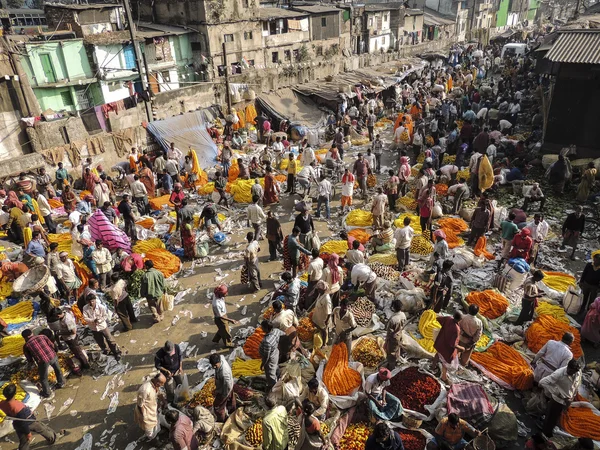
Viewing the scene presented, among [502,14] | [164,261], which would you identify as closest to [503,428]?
[164,261]

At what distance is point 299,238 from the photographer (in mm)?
10000

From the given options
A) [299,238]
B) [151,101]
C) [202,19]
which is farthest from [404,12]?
[299,238]

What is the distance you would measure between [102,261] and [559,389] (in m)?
9.08

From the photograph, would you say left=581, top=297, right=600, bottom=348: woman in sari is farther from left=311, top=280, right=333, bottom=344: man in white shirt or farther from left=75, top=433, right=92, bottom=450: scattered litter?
left=75, top=433, right=92, bottom=450: scattered litter

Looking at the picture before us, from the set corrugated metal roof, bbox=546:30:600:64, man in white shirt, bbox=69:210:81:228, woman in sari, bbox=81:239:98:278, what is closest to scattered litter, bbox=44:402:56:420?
woman in sari, bbox=81:239:98:278

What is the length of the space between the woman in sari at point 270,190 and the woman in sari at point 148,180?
4.09 metres

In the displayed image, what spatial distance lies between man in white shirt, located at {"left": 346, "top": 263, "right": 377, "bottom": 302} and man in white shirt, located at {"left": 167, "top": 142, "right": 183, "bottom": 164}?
373 inches

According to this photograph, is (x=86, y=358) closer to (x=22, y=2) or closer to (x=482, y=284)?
(x=482, y=284)

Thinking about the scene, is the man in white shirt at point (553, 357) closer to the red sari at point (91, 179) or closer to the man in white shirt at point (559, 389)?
the man in white shirt at point (559, 389)

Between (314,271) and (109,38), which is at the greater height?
(109,38)

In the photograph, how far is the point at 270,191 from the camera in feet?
45.1

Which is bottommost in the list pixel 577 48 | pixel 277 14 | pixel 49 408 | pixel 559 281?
pixel 49 408

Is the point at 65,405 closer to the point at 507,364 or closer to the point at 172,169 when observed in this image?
the point at 507,364

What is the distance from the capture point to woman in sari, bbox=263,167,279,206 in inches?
531
